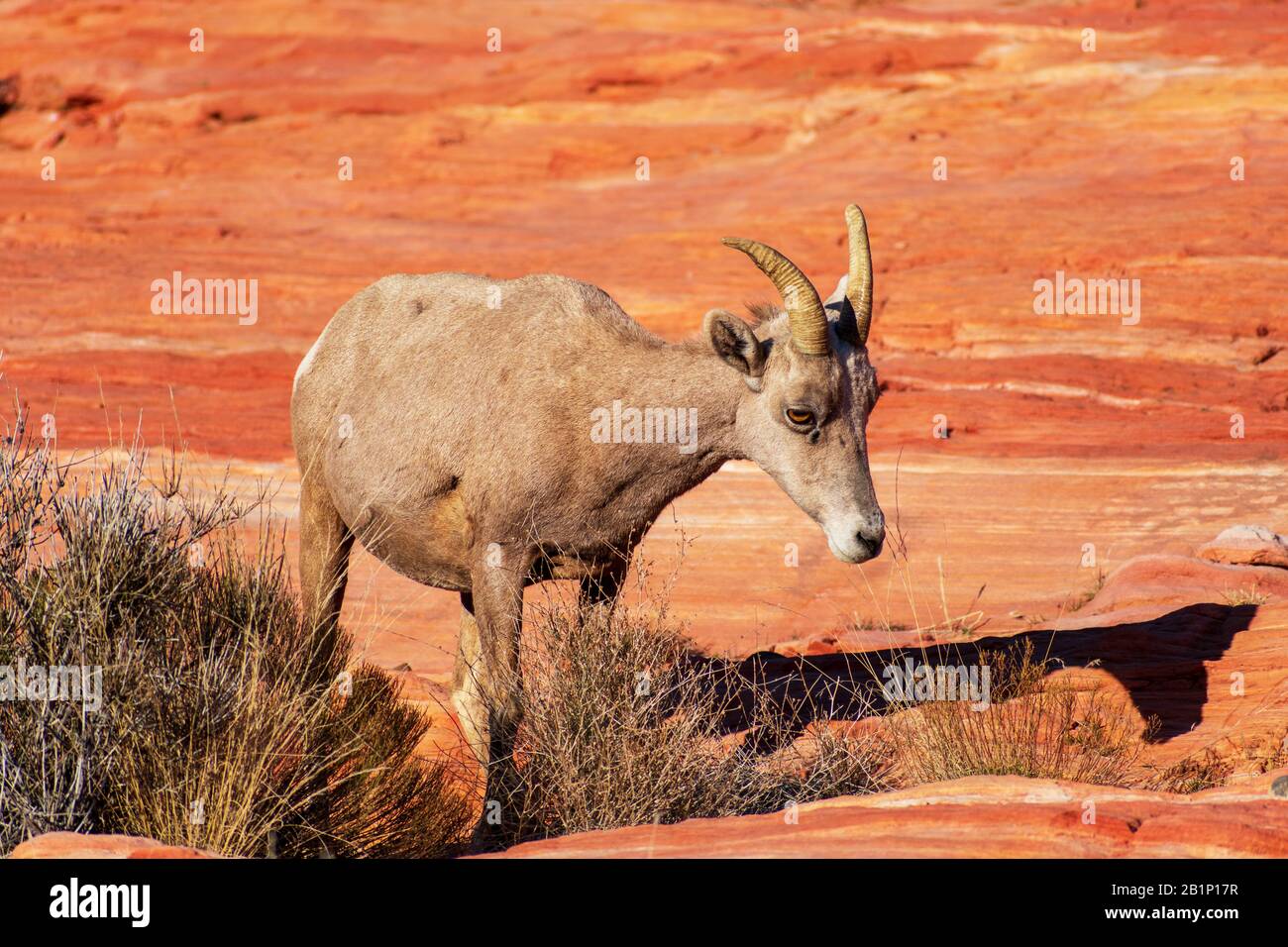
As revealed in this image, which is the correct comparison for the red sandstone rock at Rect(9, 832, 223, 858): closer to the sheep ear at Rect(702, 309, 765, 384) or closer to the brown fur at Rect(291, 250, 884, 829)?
the brown fur at Rect(291, 250, 884, 829)

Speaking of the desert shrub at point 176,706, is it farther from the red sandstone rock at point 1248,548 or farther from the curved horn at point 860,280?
the red sandstone rock at point 1248,548

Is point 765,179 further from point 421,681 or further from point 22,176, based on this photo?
point 421,681

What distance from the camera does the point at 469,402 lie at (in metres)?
7.75

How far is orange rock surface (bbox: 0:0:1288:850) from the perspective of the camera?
42.5ft

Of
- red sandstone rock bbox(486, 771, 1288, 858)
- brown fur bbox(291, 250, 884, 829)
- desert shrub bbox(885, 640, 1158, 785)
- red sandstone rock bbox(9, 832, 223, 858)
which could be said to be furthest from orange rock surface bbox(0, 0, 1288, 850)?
red sandstone rock bbox(9, 832, 223, 858)

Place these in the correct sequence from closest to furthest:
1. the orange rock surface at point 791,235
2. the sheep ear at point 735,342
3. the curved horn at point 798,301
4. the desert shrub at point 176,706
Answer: the desert shrub at point 176,706, the curved horn at point 798,301, the sheep ear at point 735,342, the orange rock surface at point 791,235

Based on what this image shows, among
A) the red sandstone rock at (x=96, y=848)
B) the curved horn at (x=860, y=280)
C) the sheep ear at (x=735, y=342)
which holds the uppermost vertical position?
the curved horn at (x=860, y=280)

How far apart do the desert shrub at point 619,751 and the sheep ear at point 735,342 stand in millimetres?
1369

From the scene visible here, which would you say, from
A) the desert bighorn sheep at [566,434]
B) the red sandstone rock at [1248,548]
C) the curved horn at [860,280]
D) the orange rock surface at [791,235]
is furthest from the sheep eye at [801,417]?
the red sandstone rock at [1248,548]

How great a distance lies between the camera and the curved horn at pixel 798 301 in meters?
7.08

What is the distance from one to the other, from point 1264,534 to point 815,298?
274 inches

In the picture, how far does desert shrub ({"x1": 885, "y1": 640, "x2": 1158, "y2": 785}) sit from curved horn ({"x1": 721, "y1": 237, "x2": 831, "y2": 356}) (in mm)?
2075

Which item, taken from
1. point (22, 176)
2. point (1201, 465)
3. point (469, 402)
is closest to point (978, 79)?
point (1201, 465)

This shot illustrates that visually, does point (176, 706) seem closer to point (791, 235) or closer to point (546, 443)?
point (546, 443)
